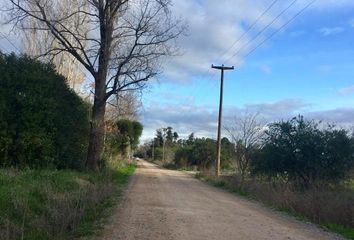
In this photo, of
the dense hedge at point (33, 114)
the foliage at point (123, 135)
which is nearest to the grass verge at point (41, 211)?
the dense hedge at point (33, 114)

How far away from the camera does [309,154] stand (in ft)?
94.9

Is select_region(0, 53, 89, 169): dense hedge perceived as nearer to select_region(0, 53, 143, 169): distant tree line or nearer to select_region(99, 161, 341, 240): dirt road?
select_region(0, 53, 143, 169): distant tree line

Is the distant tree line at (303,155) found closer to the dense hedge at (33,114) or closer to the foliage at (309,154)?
the foliage at (309,154)

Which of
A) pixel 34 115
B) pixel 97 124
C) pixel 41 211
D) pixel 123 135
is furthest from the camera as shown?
pixel 123 135

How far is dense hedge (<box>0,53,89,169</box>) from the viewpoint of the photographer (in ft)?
63.7

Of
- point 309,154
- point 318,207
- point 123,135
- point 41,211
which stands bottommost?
point 41,211

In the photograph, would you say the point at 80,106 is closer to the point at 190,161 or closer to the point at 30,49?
the point at 30,49

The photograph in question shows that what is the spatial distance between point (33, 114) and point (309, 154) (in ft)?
53.6

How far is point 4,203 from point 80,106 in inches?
587

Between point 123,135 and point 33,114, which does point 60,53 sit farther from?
point 123,135

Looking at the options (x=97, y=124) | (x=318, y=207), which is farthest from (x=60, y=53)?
(x=318, y=207)

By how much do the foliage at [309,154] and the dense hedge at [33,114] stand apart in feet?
42.9

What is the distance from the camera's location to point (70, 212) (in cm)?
1148

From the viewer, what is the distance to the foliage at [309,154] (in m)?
28.8
